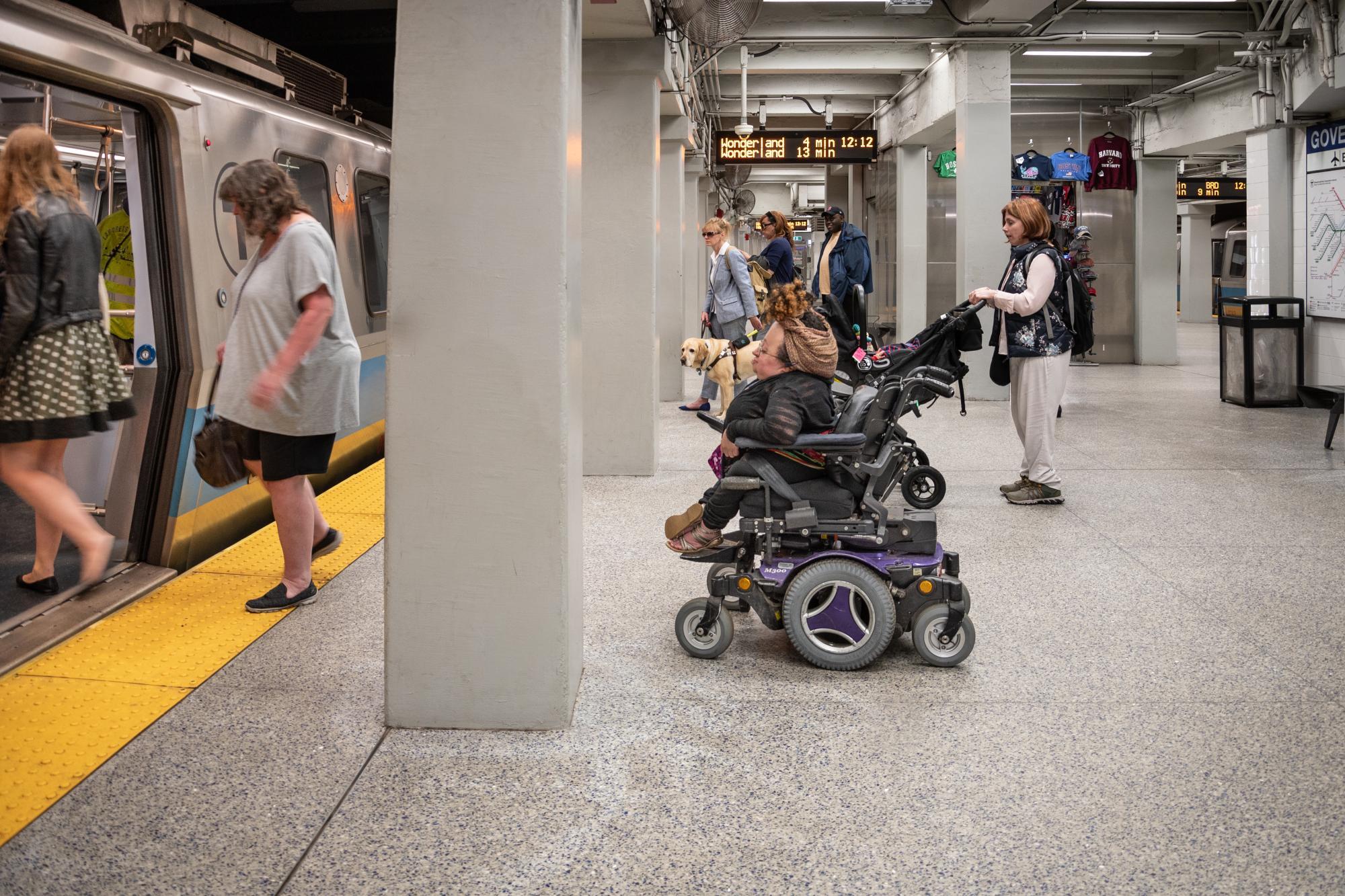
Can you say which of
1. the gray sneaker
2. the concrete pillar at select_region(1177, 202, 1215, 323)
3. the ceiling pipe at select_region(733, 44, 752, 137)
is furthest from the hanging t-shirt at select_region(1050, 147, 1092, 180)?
the concrete pillar at select_region(1177, 202, 1215, 323)

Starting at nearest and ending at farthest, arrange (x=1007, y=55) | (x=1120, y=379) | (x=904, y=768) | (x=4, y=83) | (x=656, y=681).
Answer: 1. (x=904, y=768)
2. (x=656, y=681)
3. (x=4, y=83)
4. (x=1007, y=55)
5. (x=1120, y=379)

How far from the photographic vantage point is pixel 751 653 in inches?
170

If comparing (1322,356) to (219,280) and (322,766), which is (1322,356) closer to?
(219,280)

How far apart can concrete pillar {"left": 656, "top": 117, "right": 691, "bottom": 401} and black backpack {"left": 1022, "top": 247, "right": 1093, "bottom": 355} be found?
15.8 feet

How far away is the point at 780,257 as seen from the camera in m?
11.2

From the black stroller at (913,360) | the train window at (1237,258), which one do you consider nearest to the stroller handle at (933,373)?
the black stroller at (913,360)

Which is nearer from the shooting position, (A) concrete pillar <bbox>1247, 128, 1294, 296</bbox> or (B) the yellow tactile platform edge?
(B) the yellow tactile platform edge

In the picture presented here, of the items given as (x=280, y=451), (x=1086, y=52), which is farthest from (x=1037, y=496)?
(x=1086, y=52)

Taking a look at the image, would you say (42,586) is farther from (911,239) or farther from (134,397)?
(911,239)

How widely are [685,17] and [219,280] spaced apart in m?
3.15

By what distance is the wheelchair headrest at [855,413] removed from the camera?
4.73 metres

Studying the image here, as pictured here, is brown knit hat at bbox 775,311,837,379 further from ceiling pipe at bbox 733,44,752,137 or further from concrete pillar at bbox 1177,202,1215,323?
concrete pillar at bbox 1177,202,1215,323

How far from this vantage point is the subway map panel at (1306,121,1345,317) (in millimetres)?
11984

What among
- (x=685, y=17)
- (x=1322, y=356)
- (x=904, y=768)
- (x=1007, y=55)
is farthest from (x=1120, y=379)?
(x=904, y=768)
